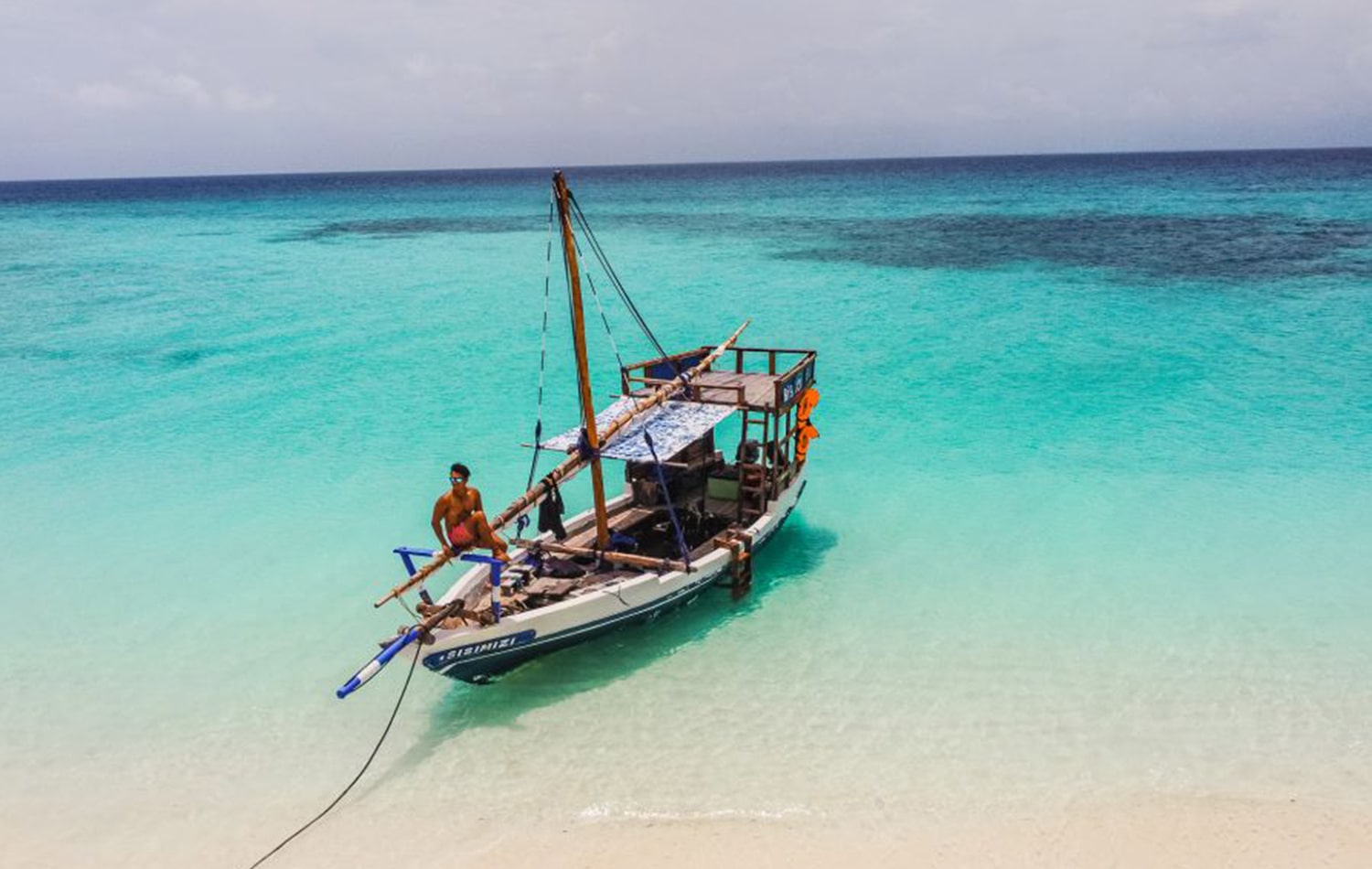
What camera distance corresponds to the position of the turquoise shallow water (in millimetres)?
10969

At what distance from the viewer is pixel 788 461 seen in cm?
1709

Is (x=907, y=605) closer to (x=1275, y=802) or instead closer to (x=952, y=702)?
(x=952, y=702)

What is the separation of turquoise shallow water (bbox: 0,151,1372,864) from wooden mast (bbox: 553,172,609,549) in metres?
2.07

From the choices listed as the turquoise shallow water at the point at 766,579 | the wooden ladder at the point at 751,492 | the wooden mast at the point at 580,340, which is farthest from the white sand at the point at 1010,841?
the wooden ladder at the point at 751,492

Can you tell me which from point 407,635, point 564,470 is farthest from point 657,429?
point 407,635

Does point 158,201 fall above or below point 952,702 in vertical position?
above

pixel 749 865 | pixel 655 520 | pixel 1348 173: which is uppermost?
pixel 1348 173

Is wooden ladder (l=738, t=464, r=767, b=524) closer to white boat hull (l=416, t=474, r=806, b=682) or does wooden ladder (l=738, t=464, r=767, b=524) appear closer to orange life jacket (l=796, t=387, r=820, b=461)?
orange life jacket (l=796, t=387, r=820, b=461)

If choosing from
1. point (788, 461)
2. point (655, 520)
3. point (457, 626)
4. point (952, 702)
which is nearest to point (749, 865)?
point (952, 702)

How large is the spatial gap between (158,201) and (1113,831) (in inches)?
6700

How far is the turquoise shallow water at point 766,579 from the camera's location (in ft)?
36.0

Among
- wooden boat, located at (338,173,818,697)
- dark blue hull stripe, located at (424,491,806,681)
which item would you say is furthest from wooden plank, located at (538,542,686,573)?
dark blue hull stripe, located at (424,491,806,681)

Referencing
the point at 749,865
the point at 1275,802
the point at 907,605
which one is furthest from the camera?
the point at 907,605

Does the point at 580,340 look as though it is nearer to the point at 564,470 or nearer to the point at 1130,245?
the point at 564,470
